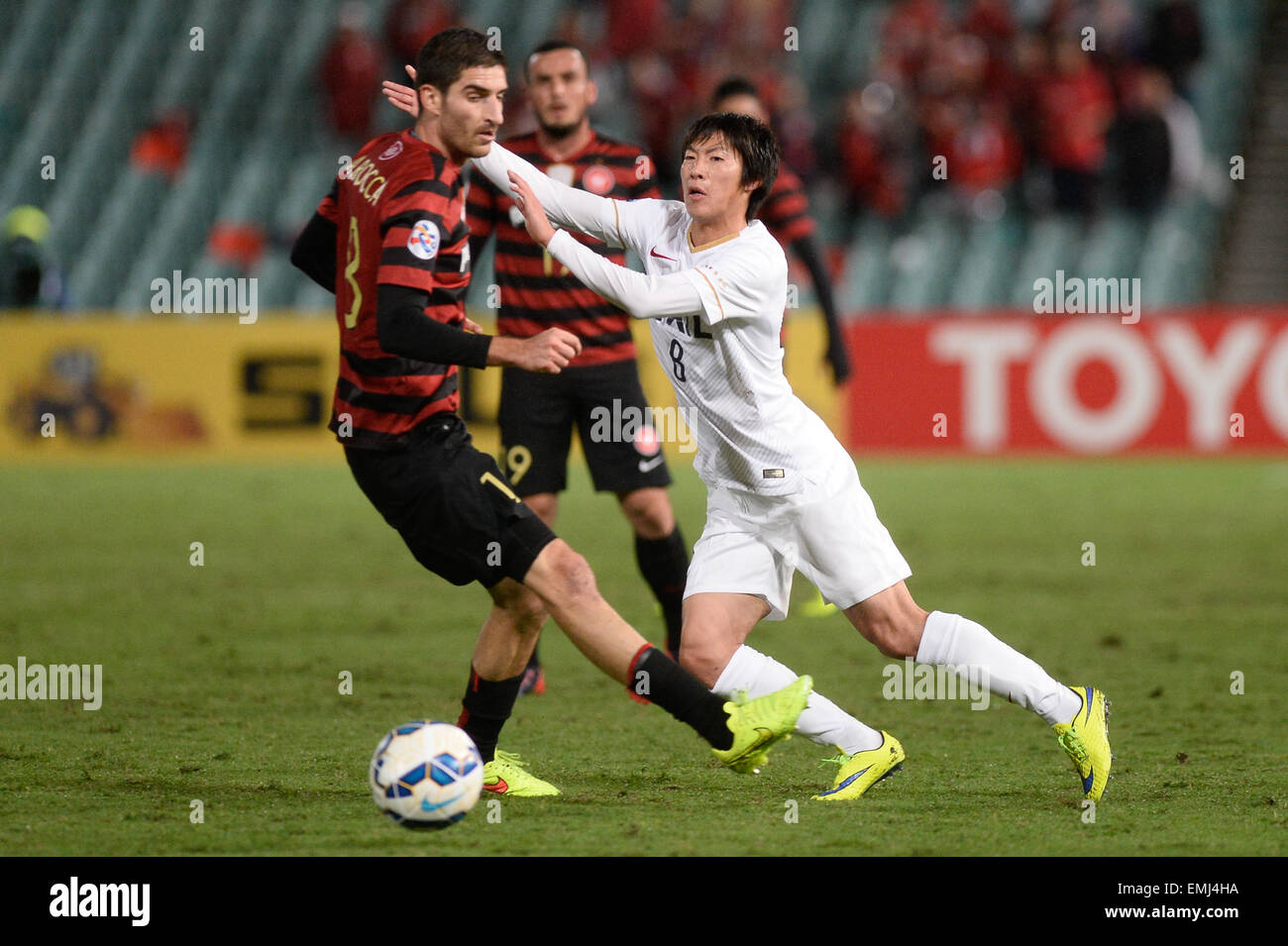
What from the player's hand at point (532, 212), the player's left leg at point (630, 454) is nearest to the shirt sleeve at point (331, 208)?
the player's hand at point (532, 212)

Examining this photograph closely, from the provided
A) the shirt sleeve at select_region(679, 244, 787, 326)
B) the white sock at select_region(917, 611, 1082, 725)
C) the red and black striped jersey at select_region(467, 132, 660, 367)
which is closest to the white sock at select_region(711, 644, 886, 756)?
the white sock at select_region(917, 611, 1082, 725)

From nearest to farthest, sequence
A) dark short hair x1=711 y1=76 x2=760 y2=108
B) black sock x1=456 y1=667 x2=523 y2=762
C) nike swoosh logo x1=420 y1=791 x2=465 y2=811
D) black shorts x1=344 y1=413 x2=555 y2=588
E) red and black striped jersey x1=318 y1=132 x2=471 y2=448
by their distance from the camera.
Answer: nike swoosh logo x1=420 y1=791 x2=465 y2=811
red and black striped jersey x1=318 y1=132 x2=471 y2=448
black shorts x1=344 y1=413 x2=555 y2=588
black sock x1=456 y1=667 x2=523 y2=762
dark short hair x1=711 y1=76 x2=760 y2=108

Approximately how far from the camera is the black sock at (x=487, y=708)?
18.2 feet

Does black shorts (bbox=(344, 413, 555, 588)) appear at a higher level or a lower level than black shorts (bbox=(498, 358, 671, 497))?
lower

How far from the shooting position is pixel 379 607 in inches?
360

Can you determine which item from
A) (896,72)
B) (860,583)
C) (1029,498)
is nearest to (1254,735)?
(860,583)

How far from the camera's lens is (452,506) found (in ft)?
16.8

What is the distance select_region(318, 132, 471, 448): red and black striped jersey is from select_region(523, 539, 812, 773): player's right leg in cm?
62

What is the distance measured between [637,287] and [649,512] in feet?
7.35

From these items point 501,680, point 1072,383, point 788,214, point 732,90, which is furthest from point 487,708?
point 1072,383

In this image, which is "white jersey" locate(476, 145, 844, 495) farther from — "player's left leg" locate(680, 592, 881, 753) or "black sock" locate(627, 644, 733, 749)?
"black sock" locate(627, 644, 733, 749)

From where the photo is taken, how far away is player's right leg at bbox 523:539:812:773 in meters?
4.95

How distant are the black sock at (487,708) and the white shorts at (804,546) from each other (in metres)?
0.68

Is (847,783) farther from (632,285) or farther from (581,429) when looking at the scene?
(581,429)
